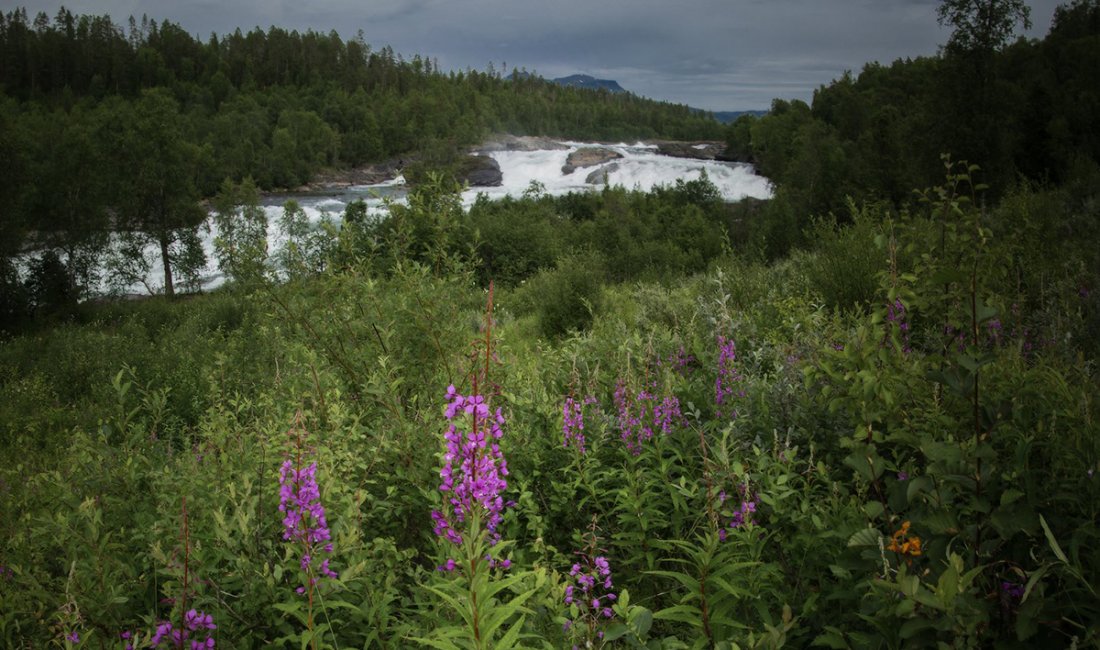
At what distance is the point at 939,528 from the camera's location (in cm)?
181

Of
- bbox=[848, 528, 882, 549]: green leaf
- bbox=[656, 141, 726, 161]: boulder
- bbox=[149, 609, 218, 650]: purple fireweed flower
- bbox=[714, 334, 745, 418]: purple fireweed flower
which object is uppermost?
bbox=[656, 141, 726, 161]: boulder

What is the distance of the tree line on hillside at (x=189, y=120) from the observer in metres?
33.3

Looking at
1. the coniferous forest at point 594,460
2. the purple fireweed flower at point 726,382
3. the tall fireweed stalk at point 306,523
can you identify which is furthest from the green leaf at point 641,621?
the purple fireweed flower at point 726,382

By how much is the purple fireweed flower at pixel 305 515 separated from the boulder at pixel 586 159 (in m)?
76.9

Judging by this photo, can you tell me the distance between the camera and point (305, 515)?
6.40ft

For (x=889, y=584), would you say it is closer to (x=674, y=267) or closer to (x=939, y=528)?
(x=939, y=528)

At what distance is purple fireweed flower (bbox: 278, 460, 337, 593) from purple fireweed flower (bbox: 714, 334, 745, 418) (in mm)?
2112

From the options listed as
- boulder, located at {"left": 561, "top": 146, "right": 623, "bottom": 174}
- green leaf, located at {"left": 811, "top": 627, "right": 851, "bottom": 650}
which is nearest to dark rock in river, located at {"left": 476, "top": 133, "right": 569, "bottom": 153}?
boulder, located at {"left": 561, "top": 146, "right": 623, "bottom": 174}

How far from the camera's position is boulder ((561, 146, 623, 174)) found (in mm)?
77650

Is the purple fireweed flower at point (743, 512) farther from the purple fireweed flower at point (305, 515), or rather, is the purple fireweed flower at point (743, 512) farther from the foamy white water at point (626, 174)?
the foamy white water at point (626, 174)

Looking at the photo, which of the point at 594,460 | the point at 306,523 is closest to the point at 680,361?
the point at 594,460

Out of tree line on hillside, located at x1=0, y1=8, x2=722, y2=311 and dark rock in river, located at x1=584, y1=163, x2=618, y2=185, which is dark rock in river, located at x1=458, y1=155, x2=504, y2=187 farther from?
dark rock in river, located at x1=584, y1=163, x2=618, y2=185

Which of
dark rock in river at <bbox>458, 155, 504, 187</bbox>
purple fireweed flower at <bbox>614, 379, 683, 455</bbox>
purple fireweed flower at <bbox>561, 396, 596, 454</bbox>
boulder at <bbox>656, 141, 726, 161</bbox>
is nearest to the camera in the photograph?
purple fireweed flower at <bbox>561, 396, 596, 454</bbox>

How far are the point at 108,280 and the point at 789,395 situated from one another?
130 feet
